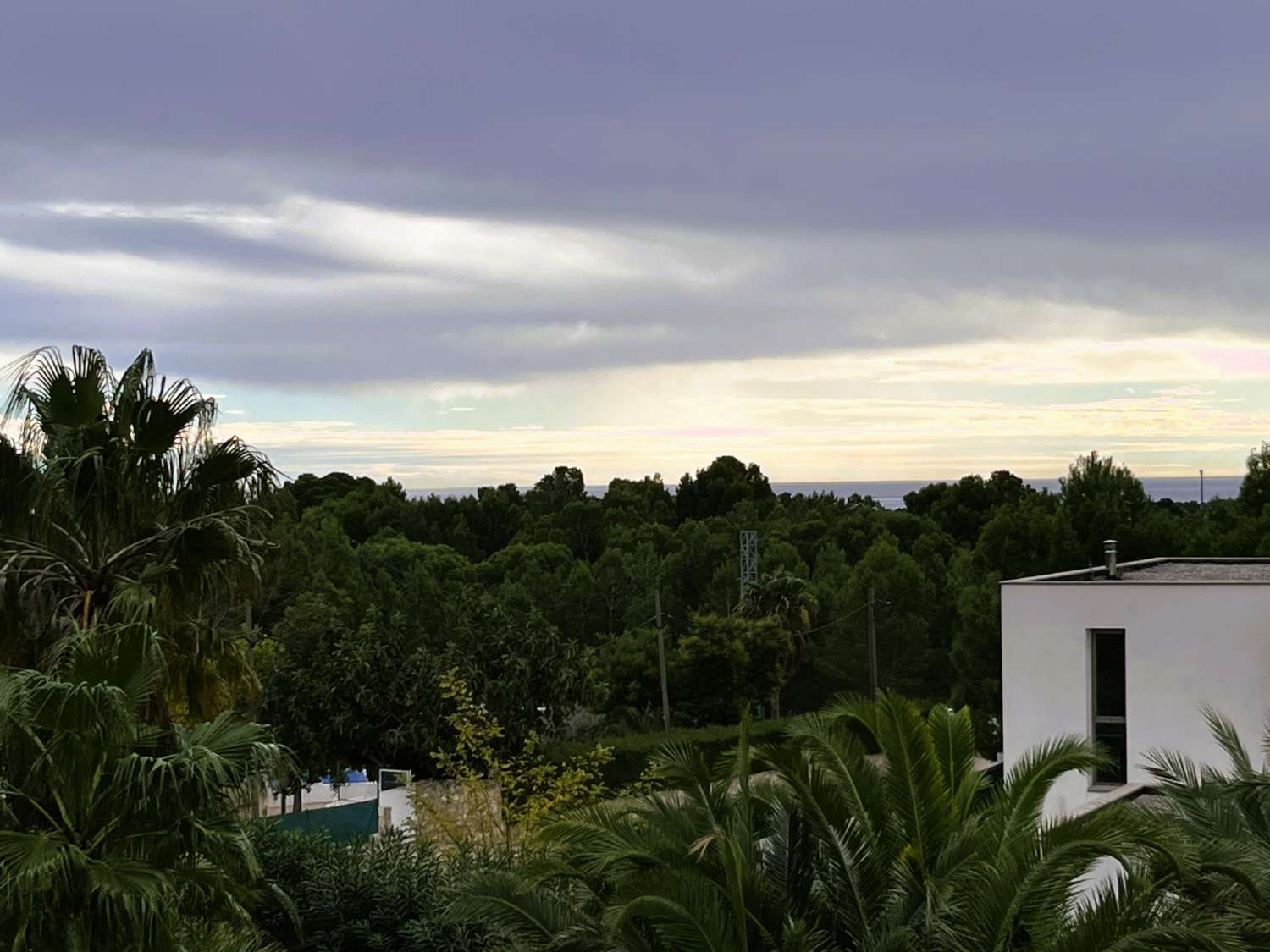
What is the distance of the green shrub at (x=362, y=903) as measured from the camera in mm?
14562

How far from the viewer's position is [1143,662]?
18.2 m

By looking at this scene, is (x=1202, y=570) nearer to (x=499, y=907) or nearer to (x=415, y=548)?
(x=499, y=907)

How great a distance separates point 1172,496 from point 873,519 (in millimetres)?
13752

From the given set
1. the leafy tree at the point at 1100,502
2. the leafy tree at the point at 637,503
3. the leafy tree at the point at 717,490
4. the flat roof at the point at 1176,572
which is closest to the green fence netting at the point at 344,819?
the flat roof at the point at 1176,572

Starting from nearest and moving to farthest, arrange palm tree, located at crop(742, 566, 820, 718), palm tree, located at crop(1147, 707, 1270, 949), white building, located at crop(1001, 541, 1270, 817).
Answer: palm tree, located at crop(1147, 707, 1270, 949), white building, located at crop(1001, 541, 1270, 817), palm tree, located at crop(742, 566, 820, 718)

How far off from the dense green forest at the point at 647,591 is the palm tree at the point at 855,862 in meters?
4.40

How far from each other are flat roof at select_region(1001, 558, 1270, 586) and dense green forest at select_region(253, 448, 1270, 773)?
7.32m

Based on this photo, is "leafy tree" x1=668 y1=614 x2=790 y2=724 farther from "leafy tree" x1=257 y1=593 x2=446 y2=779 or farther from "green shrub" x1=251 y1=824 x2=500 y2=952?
"green shrub" x1=251 y1=824 x2=500 y2=952

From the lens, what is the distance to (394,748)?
29938mm

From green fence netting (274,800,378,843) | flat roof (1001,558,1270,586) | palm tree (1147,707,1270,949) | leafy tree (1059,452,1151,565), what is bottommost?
green fence netting (274,800,378,843)

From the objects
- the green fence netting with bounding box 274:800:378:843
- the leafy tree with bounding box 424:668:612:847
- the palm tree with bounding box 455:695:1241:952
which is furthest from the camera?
the green fence netting with bounding box 274:800:378:843

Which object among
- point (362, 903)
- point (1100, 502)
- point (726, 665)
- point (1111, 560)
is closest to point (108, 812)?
point (362, 903)

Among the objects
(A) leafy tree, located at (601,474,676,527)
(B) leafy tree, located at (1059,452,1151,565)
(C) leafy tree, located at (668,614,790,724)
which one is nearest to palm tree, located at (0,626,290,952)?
(B) leafy tree, located at (1059,452,1151,565)

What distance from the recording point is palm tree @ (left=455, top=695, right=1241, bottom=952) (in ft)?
28.9
